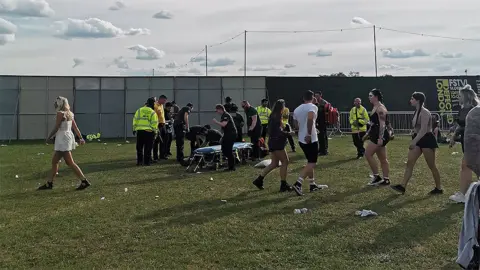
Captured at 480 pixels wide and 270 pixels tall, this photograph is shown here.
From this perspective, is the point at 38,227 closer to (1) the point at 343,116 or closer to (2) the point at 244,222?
(2) the point at 244,222

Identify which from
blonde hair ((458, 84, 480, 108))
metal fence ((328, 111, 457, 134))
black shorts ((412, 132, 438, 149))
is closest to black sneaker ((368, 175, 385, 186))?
black shorts ((412, 132, 438, 149))

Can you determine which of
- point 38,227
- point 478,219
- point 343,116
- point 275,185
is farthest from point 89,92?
point 478,219

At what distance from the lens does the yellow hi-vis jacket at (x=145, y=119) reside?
40.1 ft

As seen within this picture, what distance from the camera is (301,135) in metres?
8.41

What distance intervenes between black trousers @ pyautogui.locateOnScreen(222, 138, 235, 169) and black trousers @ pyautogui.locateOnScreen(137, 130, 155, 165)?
2.06m

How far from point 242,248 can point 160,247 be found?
94cm

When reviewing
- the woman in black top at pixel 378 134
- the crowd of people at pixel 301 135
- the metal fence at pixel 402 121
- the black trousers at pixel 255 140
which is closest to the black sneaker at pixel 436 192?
the crowd of people at pixel 301 135

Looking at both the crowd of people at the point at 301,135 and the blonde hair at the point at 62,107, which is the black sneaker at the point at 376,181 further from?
the blonde hair at the point at 62,107

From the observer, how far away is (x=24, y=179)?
10539 millimetres

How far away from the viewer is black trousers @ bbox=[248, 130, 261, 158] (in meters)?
13.1

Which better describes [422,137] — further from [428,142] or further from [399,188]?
[399,188]

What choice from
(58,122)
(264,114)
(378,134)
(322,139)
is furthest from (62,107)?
(322,139)

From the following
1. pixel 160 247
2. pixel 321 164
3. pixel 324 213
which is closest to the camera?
pixel 160 247

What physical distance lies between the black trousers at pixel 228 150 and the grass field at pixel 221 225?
1.03 meters
